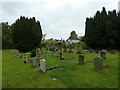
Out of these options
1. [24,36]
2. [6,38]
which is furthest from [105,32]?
[6,38]

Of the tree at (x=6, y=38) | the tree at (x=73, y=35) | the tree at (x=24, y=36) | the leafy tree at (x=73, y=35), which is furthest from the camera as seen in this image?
the tree at (x=73, y=35)

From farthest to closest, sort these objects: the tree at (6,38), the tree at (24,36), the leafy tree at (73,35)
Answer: the leafy tree at (73,35) < the tree at (6,38) < the tree at (24,36)

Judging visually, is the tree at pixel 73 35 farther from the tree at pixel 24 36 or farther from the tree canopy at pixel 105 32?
the tree at pixel 24 36

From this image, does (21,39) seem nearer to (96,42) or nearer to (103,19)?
(96,42)

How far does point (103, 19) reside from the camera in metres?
40.3

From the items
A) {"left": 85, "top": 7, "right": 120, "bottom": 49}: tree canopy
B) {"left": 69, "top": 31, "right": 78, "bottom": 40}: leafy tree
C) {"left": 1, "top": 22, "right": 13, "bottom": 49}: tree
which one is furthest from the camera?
{"left": 69, "top": 31, "right": 78, "bottom": 40}: leafy tree

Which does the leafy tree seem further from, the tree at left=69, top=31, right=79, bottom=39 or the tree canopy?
the tree canopy

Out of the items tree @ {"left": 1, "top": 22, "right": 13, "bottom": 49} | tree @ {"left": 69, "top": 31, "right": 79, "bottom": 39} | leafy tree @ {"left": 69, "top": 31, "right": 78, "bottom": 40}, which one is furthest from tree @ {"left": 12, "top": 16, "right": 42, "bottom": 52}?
tree @ {"left": 69, "top": 31, "right": 79, "bottom": 39}

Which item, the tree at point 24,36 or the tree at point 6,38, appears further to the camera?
the tree at point 6,38

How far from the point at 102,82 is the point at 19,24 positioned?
32391 mm

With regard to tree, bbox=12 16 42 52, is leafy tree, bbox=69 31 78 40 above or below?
above

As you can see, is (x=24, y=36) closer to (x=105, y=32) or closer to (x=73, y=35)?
(x=105, y=32)

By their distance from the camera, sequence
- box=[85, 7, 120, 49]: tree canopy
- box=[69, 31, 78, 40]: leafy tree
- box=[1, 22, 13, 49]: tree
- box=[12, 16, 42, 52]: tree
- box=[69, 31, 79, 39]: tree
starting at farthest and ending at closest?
box=[69, 31, 79, 39]: tree < box=[69, 31, 78, 40]: leafy tree < box=[1, 22, 13, 49]: tree < box=[85, 7, 120, 49]: tree canopy < box=[12, 16, 42, 52]: tree

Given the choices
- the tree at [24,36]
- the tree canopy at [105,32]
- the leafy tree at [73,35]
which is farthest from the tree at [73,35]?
the tree at [24,36]
